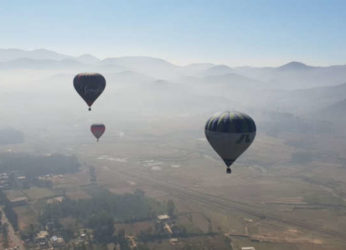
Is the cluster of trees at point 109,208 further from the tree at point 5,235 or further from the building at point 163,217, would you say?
the tree at point 5,235

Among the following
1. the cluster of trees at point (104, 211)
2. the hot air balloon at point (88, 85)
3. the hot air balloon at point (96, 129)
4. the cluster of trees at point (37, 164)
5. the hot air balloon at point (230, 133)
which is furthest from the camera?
the cluster of trees at point (37, 164)

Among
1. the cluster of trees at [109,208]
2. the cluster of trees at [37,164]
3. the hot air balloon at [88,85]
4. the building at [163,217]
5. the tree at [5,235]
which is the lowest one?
the tree at [5,235]

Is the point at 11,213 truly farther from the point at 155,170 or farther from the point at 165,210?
the point at 155,170

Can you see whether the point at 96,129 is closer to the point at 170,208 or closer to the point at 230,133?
the point at 170,208

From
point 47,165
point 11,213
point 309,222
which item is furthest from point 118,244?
point 47,165

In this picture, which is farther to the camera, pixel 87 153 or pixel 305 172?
pixel 87 153

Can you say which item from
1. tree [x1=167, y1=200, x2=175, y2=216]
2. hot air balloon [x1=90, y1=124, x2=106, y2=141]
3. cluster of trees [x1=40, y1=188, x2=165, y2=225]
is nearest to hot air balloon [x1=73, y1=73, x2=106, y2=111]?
hot air balloon [x1=90, y1=124, x2=106, y2=141]

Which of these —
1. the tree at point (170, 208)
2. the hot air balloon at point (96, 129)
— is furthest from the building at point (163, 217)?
the hot air balloon at point (96, 129)
